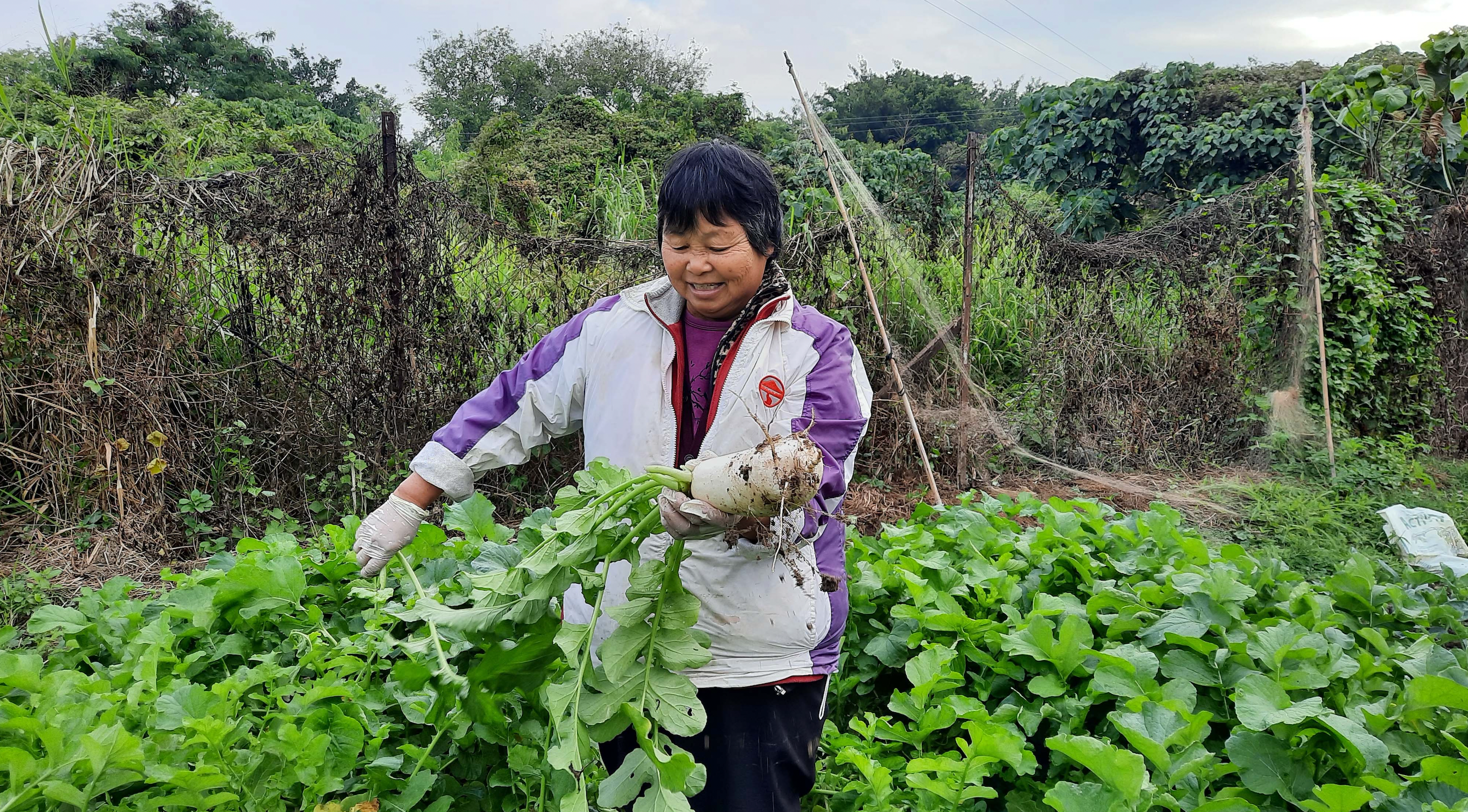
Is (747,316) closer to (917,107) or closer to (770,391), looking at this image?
(770,391)

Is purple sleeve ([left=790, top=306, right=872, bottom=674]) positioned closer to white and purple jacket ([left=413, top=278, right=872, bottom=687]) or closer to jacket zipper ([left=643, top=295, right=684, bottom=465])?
white and purple jacket ([left=413, top=278, right=872, bottom=687])

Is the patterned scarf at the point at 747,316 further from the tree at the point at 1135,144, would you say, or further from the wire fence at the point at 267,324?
the tree at the point at 1135,144

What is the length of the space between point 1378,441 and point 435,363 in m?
6.60

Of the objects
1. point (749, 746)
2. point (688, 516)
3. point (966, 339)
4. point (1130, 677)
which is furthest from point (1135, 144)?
point (688, 516)

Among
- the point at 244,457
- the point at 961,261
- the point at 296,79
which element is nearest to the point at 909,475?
the point at 961,261

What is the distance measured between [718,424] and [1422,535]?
4.50 metres

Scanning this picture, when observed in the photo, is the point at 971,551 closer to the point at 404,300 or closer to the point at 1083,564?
the point at 1083,564

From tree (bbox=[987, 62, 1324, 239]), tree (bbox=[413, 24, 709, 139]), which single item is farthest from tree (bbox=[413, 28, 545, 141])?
tree (bbox=[987, 62, 1324, 239])

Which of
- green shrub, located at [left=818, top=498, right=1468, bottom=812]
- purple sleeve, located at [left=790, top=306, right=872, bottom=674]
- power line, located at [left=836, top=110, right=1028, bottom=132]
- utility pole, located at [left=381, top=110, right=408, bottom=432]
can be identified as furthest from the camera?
power line, located at [left=836, top=110, right=1028, bottom=132]

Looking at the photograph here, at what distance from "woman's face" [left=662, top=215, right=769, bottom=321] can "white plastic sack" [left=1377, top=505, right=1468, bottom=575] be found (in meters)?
3.99

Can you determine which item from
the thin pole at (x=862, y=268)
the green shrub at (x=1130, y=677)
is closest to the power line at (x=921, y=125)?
the thin pole at (x=862, y=268)

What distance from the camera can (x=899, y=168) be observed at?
1005cm

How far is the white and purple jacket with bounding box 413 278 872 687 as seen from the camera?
1.76 m

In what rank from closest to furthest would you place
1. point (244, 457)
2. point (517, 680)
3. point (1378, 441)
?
1. point (517, 680)
2. point (244, 457)
3. point (1378, 441)
